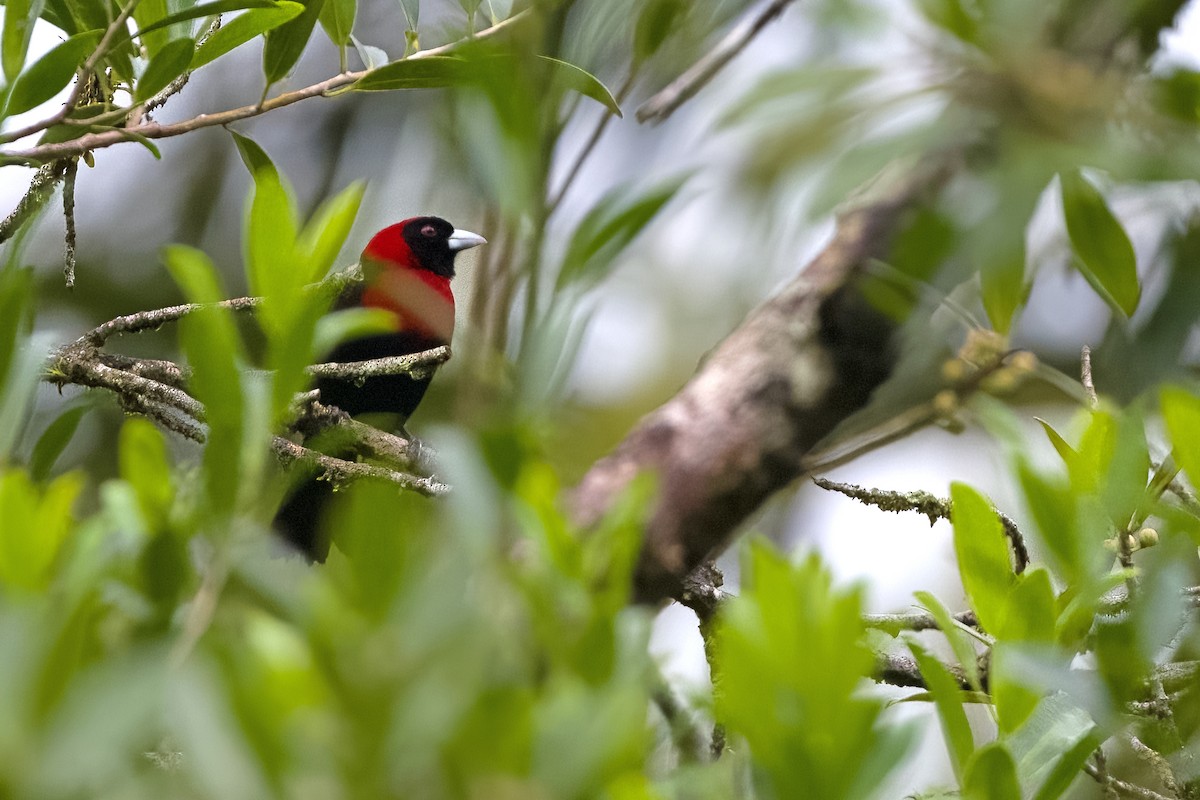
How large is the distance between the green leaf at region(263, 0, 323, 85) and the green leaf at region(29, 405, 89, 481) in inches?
32.1

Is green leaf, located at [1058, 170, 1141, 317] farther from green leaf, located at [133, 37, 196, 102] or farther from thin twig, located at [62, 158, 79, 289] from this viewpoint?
thin twig, located at [62, 158, 79, 289]

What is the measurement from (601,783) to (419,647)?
147 mm

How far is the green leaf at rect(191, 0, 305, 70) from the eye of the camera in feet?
5.34

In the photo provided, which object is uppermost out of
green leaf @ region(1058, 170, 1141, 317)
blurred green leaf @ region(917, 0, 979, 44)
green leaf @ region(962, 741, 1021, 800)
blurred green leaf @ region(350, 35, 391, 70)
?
blurred green leaf @ region(917, 0, 979, 44)

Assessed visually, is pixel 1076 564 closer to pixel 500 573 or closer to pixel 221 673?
pixel 500 573

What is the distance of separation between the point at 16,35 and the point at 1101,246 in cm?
126

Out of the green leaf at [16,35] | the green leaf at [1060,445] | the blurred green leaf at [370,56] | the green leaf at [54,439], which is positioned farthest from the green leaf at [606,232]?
the blurred green leaf at [370,56]

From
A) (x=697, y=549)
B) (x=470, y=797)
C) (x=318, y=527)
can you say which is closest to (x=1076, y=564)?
(x=697, y=549)

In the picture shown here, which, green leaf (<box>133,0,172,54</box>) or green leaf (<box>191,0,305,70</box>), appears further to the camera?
green leaf (<box>133,0,172,54</box>)

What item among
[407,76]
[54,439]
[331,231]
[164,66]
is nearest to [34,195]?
[164,66]

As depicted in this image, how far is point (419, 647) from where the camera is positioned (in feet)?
1.98

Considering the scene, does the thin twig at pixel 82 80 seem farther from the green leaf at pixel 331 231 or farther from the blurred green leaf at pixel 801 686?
the blurred green leaf at pixel 801 686

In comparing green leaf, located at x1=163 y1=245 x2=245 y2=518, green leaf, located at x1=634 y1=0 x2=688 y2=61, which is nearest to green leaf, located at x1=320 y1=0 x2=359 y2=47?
green leaf, located at x1=634 y1=0 x2=688 y2=61

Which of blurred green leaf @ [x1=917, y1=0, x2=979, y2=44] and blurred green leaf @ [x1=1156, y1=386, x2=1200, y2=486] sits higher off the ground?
blurred green leaf @ [x1=917, y1=0, x2=979, y2=44]
